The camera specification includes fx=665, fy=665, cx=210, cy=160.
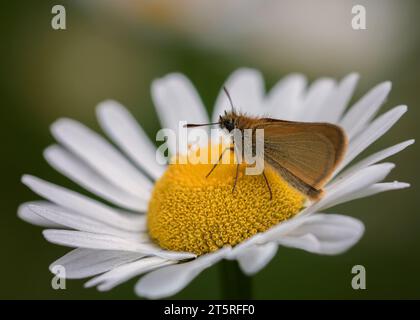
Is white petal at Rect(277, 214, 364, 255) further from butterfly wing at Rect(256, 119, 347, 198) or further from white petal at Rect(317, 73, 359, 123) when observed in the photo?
white petal at Rect(317, 73, 359, 123)

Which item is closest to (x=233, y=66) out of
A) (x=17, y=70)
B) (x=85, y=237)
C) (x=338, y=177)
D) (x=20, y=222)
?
(x=17, y=70)

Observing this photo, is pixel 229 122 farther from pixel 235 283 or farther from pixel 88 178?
pixel 88 178

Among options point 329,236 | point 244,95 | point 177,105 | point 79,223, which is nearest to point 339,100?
point 244,95

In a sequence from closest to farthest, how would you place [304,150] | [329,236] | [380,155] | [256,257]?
[256,257], [329,236], [380,155], [304,150]

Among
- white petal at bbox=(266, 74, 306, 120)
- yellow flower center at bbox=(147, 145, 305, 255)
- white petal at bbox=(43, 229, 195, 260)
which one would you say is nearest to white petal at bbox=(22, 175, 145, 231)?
yellow flower center at bbox=(147, 145, 305, 255)

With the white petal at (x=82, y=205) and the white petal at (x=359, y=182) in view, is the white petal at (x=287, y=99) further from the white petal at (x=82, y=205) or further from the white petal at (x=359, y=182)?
the white petal at (x=359, y=182)

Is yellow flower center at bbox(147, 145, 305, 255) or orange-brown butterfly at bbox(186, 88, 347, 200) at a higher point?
orange-brown butterfly at bbox(186, 88, 347, 200)
